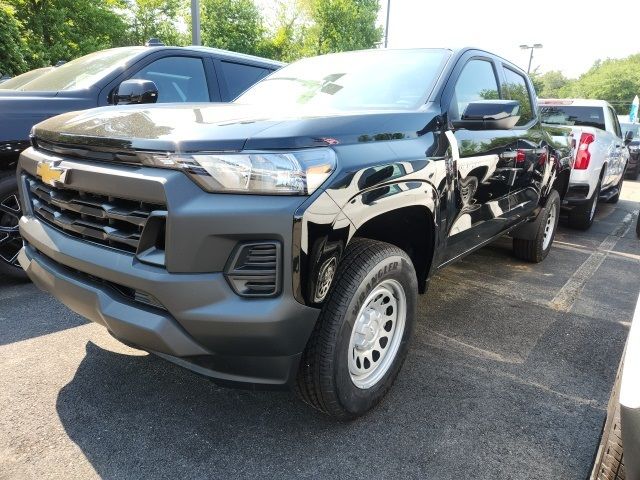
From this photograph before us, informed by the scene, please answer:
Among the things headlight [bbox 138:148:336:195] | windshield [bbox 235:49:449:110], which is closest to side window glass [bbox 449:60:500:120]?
windshield [bbox 235:49:449:110]

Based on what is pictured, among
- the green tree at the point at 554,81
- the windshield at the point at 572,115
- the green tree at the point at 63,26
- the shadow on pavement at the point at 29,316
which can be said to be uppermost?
the green tree at the point at 63,26

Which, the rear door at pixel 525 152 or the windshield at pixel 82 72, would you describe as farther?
the windshield at pixel 82 72

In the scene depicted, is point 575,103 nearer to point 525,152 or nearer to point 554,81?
point 525,152

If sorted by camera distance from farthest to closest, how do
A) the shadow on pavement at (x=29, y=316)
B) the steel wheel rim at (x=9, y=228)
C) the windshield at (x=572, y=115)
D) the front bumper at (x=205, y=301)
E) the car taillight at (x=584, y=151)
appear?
the windshield at (x=572, y=115)
the car taillight at (x=584, y=151)
the steel wheel rim at (x=9, y=228)
the shadow on pavement at (x=29, y=316)
the front bumper at (x=205, y=301)

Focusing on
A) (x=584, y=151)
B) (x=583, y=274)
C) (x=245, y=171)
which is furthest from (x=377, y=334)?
(x=584, y=151)

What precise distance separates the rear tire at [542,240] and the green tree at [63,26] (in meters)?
14.3

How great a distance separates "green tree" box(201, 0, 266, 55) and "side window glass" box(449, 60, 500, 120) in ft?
82.9

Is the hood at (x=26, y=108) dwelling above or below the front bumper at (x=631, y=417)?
above

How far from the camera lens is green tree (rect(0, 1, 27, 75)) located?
1109cm

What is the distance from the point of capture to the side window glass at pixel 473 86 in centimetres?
277

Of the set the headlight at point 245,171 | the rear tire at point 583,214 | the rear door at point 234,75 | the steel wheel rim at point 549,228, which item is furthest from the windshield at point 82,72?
the rear tire at point 583,214

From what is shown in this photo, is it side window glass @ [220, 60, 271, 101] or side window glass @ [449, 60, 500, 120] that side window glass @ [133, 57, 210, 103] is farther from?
side window glass @ [449, 60, 500, 120]

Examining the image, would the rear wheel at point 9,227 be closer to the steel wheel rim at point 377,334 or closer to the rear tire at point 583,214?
the steel wheel rim at point 377,334

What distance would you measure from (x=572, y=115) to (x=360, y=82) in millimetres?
6373
